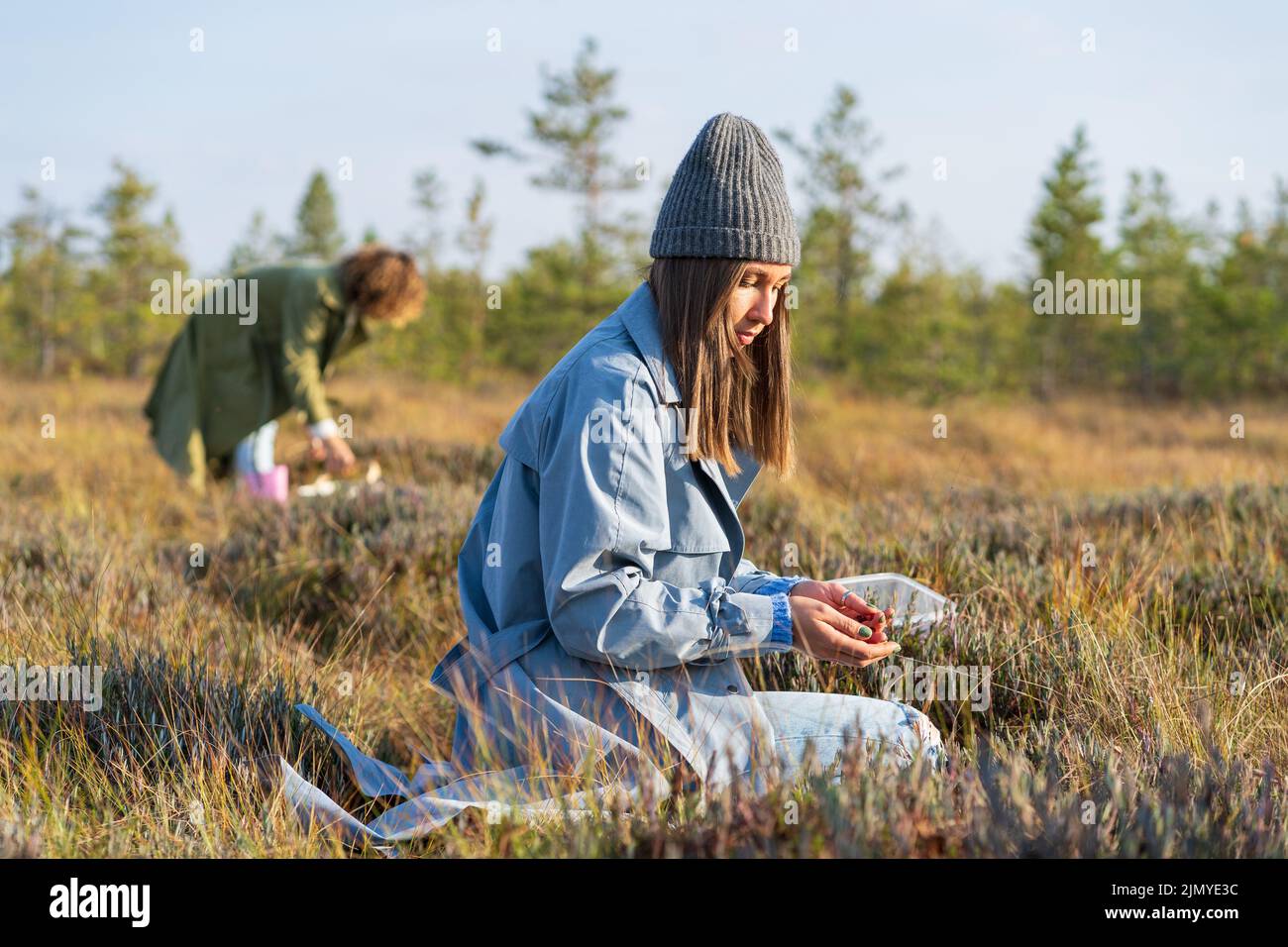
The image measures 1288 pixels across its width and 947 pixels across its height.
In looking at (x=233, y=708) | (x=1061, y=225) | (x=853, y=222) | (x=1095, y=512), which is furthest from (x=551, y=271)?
(x=233, y=708)


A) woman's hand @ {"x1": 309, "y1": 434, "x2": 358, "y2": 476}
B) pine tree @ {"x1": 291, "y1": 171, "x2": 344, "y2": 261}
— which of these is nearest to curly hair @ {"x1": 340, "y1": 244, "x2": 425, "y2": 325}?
woman's hand @ {"x1": 309, "y1": 434, "x2": 358, "y2": 476}

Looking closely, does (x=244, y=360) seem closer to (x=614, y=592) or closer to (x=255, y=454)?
(x=255, y=454)

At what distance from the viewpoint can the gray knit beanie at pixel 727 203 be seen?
2367 millimetres

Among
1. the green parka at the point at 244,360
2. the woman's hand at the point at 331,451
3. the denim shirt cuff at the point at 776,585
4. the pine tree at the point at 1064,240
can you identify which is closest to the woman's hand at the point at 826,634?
the denim shirt cuff at the point at 776,585

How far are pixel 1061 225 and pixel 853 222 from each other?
4.76 m

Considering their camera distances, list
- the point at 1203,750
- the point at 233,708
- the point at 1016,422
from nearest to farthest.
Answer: the point at 1203,750, the point at 233,708, the point at 1016,422

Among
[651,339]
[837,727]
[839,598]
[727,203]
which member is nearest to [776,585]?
[839,598]

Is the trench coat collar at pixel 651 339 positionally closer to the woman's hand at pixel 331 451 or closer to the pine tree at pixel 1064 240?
the woman's hand at pixel 331 451

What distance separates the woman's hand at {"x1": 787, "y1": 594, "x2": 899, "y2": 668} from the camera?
2.19 meters

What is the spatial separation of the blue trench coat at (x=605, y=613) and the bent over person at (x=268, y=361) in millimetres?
5061

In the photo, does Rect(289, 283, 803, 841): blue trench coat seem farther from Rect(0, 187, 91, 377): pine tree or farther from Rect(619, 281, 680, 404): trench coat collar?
Rect(0, 187, 91, 377): pine tree

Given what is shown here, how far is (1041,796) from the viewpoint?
204 cm

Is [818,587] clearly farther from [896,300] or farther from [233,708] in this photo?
[896,300]

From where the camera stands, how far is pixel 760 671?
3.02 metres
